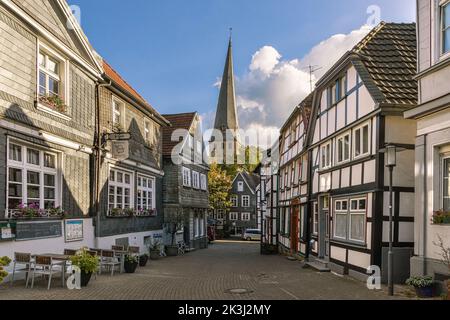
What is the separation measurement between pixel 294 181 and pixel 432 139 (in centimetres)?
1497

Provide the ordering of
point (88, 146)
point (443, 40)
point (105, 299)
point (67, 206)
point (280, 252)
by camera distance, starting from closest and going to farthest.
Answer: point (105, 299), point (443, 40), point (67, 206), point (88, 146), point (280, 252)

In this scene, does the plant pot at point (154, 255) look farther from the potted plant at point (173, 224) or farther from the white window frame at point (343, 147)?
the white window frame at point (343, 147)

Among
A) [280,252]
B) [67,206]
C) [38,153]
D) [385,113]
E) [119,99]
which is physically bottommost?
[280,252]

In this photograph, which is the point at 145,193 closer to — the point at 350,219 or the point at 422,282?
the point at 350,219

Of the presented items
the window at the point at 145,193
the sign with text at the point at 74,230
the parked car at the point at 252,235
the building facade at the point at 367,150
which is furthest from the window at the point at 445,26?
the parked car at the point at 252,235

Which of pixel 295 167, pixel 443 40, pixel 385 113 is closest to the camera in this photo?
pixel 443 40

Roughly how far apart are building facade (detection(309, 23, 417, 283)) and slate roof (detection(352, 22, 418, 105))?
0.08ft

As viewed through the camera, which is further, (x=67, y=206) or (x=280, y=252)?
(x=280, y=252)

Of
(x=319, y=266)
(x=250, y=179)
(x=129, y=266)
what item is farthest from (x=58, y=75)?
(x=250, y=179)

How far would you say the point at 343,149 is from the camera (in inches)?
619
